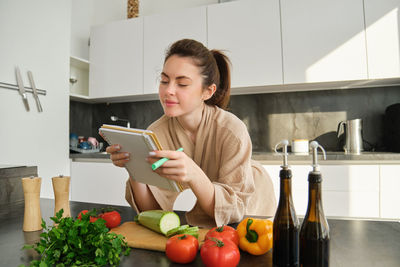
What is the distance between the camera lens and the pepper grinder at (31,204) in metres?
0.86

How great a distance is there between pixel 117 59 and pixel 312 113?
2130mm

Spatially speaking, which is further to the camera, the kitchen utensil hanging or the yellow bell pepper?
the kitchen utensil hanging

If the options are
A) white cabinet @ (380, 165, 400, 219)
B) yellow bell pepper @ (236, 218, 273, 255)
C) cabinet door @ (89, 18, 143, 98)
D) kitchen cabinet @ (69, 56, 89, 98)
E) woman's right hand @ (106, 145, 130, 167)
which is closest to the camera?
yellow bell pepper @ (236, 218, 273, 255)

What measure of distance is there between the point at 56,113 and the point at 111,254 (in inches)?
91.2

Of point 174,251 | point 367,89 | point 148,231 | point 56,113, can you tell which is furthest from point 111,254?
point 367,89

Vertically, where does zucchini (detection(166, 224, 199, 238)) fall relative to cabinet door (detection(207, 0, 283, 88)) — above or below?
below

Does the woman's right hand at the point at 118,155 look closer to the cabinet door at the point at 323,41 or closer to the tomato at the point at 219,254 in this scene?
the tomato at the point at 219,254

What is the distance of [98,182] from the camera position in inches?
108

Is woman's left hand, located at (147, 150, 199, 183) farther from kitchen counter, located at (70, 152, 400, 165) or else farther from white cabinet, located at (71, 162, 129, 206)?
white cabinet, located at (71, 162, 129, 206)

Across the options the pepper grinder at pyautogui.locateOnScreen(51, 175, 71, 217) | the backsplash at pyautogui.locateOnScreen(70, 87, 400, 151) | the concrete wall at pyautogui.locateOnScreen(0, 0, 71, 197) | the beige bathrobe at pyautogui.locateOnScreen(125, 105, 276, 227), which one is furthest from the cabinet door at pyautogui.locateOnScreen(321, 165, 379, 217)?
the concrete wall at pyautogui.locateOnScreen(0, 0, 71, 197)

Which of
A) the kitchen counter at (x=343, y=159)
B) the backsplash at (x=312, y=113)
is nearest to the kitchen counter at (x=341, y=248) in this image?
the kitchen counter at (x=343, y=159)

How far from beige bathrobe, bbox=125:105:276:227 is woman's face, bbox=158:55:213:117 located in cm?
15

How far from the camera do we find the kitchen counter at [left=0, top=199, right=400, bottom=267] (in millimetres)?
626

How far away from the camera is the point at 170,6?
331 cm
